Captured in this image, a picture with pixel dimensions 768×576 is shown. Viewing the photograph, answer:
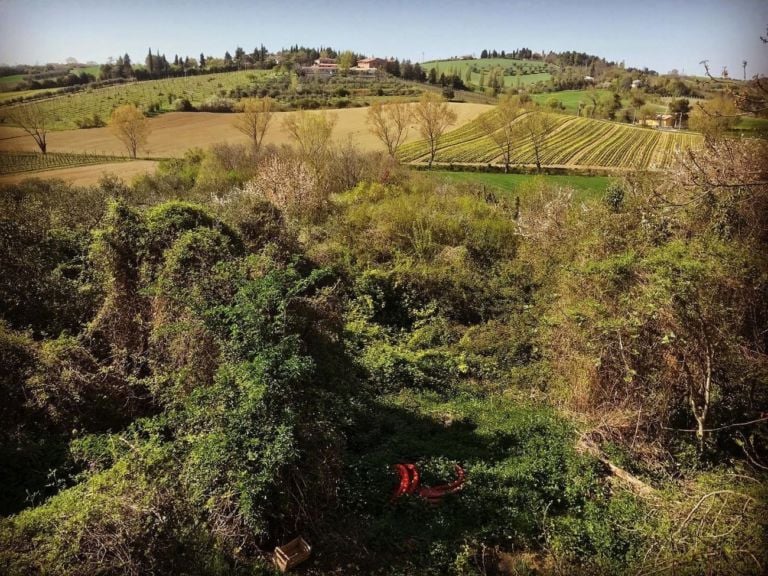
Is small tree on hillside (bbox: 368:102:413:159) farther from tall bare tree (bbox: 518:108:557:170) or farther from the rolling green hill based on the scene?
the rolling green hill

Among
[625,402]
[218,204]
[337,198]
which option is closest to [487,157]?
[337,198]

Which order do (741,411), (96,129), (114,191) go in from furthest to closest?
(96,129)
(114,191)
(741,411)

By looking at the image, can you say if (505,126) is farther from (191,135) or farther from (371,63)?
(371,63)

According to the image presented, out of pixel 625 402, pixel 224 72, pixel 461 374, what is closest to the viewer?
pixel 625 402

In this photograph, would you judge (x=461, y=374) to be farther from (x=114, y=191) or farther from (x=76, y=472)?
(x=114, y=191)

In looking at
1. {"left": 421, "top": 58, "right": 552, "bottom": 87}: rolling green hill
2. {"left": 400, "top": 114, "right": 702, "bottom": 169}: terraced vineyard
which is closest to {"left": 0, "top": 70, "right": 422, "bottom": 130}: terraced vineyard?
{"left": 400, "top": 114, "right": 702, "bottom": 169}: terraced vineyard
